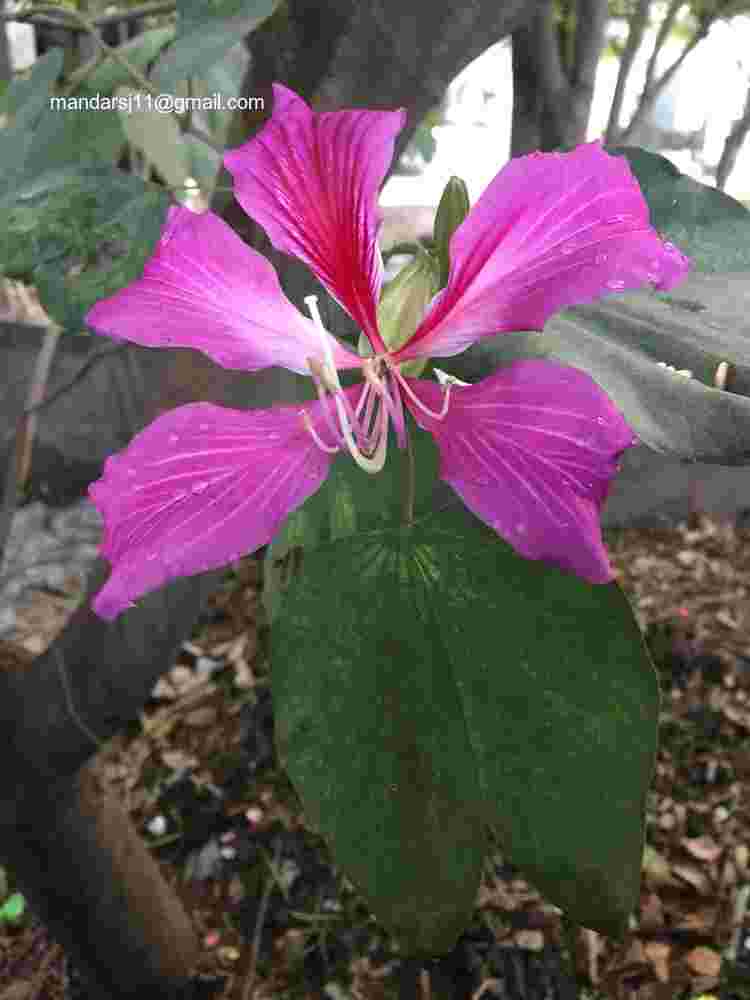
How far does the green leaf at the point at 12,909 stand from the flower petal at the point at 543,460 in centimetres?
101

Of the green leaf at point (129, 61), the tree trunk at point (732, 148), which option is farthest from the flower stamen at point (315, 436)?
the tree trunk at point (732, 148)

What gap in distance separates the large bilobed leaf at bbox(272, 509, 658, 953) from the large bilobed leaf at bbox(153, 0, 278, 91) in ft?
0.76

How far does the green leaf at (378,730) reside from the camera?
333mm

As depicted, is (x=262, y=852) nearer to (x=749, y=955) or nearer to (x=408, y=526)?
(x=749, y=955)

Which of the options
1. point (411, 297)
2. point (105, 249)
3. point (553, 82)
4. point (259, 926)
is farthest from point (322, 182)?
point (259, 926)

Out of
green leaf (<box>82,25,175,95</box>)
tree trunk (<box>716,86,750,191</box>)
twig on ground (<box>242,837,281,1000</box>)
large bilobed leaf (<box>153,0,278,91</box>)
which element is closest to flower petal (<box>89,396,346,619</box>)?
large bilobed leaf (<box>153,0,278,91</box>)

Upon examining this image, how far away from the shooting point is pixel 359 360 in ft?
1.11

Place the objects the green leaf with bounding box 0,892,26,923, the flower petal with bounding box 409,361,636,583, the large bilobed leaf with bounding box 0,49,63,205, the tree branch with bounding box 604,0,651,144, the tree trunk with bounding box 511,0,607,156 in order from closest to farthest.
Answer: the flower petal with bounding box 409,361,636,583, the large bilobed leaf with bounding box 0,49,63,205, the tree trunk with bounding box 511,0,607,156, the tree branch with bounding box 604,0,651,144, the green leaf with bounding box 0,892,26,923

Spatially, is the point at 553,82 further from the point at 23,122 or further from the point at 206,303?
the point at 206,303

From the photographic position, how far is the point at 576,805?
322 millimetres

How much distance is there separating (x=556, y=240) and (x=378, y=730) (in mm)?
167

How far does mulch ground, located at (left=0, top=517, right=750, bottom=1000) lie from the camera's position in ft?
2.99

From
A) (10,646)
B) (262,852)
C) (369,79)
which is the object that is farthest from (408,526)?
(262,852)

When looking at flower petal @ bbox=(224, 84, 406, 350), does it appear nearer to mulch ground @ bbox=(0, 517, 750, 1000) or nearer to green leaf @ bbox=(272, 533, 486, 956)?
green leaf @ bbox=(272, 533, 486, 956)
